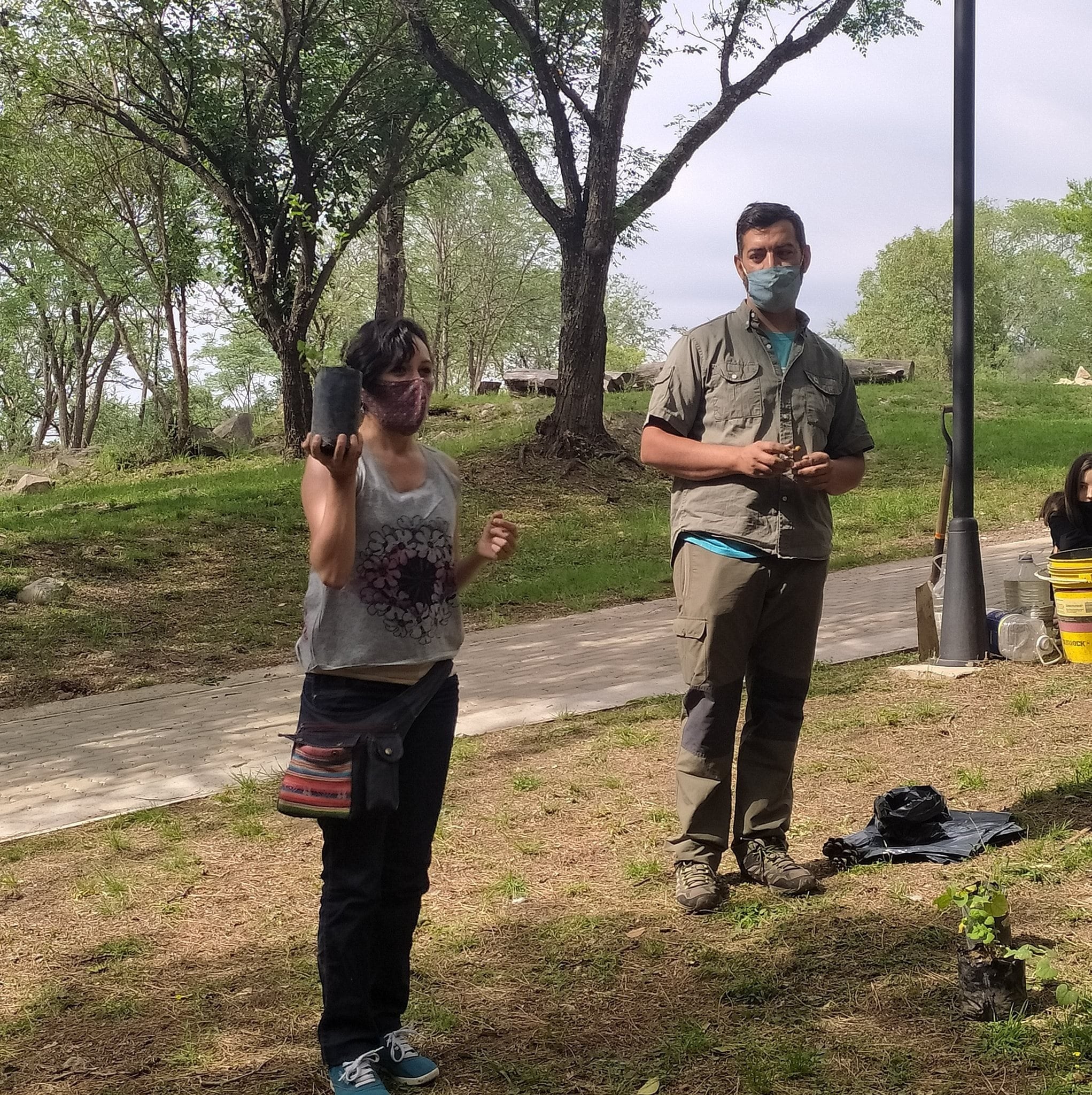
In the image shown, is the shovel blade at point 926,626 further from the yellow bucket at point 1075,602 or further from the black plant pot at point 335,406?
the black plant pot at point 335,406

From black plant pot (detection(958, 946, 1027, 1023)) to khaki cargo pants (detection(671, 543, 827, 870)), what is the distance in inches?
40.7

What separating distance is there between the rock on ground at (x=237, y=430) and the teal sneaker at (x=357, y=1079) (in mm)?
20660

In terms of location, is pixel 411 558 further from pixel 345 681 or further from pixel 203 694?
pixel 203 694

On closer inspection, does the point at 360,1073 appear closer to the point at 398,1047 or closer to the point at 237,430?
the point at 398,1047

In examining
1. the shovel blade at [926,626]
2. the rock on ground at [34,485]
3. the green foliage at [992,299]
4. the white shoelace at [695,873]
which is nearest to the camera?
the white shoelace at [695,873]

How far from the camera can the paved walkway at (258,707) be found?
6.55 metres

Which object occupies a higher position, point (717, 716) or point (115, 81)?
point (115, 81)

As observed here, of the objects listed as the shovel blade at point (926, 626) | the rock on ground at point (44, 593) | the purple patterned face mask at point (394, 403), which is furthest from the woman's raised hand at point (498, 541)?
the rock on ground at point (44, 593)

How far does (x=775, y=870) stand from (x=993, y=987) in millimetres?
1120

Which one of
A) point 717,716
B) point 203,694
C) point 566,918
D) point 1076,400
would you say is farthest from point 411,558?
point 1076,400

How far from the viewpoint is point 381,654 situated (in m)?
2.92

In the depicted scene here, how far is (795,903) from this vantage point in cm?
433

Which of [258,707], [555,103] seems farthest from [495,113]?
[258,707]

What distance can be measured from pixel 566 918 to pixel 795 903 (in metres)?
0.80
